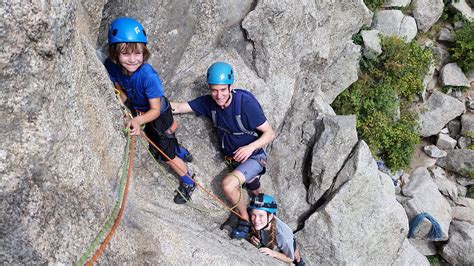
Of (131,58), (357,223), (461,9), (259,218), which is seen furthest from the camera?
(461,9)

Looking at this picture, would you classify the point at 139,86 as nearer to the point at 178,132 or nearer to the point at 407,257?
the point at 178,132

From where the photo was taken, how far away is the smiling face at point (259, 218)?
21.6ft

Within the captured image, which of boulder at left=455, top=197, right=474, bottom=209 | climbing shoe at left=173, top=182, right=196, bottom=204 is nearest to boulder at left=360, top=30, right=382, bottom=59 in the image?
boulder at left=455, top=197, right=474, bottom=209

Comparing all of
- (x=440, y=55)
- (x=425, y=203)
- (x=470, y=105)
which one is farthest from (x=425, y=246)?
(x=440, y=55)

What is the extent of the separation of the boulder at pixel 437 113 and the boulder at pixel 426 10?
319 centimetres

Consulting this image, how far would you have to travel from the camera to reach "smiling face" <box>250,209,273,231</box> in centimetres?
659

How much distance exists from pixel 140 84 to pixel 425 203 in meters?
11.3

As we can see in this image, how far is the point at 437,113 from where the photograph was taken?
15094mm

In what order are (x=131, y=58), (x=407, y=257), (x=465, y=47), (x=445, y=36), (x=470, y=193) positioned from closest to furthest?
(x=131, y=58) → (x=407, y=257) → (x=470, y=193) → (x=465, y=47) → (x=445, y=36)

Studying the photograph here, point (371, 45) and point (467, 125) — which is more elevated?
point (371, 45)

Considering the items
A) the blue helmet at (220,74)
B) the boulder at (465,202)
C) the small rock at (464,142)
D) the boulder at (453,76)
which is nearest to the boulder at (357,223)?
the blue helmet at (220,74)

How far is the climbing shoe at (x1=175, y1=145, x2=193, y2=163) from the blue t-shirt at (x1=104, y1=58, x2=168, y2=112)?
1002 millimetres

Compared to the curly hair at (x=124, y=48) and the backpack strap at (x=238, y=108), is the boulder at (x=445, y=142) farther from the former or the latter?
the curly hair at (x=124, y=48)

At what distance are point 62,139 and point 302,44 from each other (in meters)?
6.03
